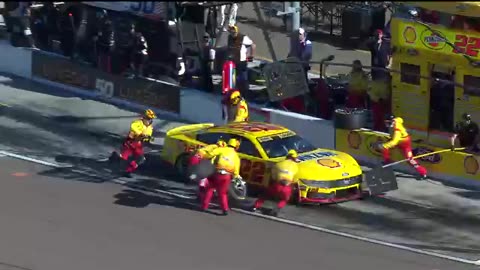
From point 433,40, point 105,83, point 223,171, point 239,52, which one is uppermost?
point 433,40

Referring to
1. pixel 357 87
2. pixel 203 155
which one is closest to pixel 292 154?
pixel 203 155

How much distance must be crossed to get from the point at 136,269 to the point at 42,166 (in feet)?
21.3

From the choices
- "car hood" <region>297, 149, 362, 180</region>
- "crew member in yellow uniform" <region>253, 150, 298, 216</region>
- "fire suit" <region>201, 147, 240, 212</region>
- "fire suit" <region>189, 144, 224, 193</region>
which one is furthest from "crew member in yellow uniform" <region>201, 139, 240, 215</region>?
"car hood" <region>297, 149, 362, 180</region>

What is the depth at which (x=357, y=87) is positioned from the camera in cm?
2430

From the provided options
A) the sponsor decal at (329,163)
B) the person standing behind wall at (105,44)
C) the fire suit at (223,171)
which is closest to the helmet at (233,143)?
the fire suit at (223,171)

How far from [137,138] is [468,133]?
6151 millimetres

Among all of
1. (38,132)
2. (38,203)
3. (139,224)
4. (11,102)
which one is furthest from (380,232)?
(11,102)

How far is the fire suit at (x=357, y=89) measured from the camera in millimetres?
24156

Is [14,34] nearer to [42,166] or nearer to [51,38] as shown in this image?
[51,38]

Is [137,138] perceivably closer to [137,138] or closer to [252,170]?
[137,138]

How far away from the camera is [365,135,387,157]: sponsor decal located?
22641 mm

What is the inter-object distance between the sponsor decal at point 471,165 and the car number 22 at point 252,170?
407 cm

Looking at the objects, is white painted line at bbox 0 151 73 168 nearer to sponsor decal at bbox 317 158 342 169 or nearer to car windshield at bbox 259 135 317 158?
car windshield at bbox 259 135 317 158

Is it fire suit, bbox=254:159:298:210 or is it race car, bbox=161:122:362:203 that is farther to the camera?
race car, bbox=161:122:362:203
